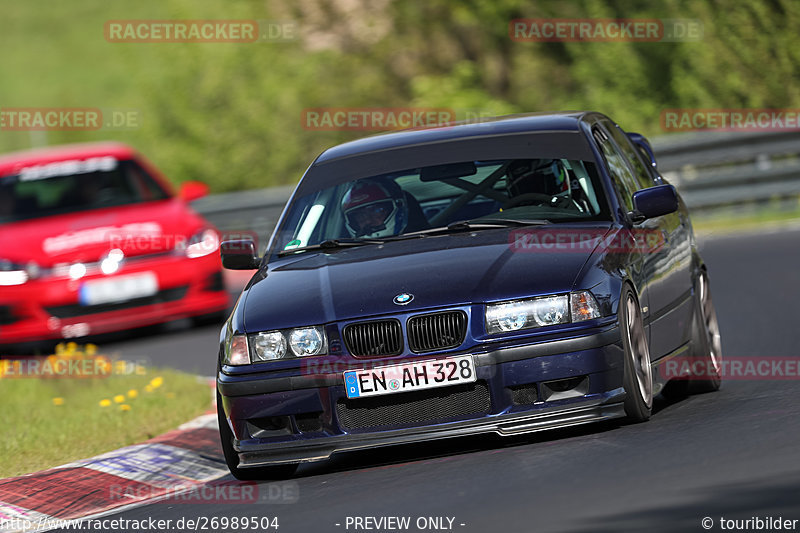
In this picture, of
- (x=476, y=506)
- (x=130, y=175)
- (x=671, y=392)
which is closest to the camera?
(x=476, y=506)

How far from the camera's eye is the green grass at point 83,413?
8.87m

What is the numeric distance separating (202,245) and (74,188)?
164 centimetres

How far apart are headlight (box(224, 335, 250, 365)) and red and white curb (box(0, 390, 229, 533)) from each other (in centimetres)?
77

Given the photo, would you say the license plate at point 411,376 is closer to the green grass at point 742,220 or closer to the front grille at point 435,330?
the front grille at point 435,330

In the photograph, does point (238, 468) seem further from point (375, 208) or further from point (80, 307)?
point (80, 307)

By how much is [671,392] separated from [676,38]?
759 inches

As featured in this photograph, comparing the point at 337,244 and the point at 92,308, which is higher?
the point at 337,244

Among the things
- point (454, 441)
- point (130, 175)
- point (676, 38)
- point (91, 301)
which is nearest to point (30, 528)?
point (454, 441)

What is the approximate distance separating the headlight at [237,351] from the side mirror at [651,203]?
2029 millimetres

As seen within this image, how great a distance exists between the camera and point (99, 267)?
45.9 ft

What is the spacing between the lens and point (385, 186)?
8.09 metres

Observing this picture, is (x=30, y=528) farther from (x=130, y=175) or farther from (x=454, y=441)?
(x=130, y=175)

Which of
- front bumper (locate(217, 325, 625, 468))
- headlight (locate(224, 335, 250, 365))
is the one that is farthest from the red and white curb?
front bumper (locate(217, 325, 625, 468))

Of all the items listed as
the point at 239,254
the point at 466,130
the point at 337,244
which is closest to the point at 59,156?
the point at 239,254
